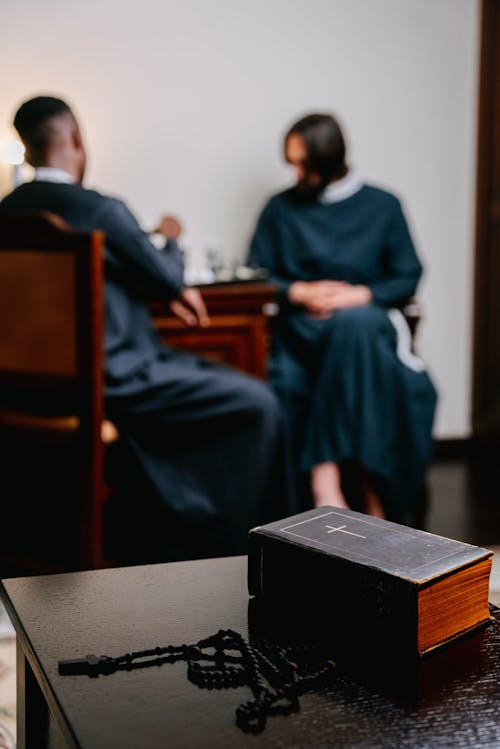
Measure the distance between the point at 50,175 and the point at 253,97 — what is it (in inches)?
65.4

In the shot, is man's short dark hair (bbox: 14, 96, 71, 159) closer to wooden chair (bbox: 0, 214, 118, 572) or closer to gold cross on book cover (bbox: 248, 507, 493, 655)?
wooden chair (bbox: 0, 214, 118, 572)

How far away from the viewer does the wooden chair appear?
2.45m

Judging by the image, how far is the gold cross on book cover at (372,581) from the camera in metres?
1.17

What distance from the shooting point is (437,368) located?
15.7 feet

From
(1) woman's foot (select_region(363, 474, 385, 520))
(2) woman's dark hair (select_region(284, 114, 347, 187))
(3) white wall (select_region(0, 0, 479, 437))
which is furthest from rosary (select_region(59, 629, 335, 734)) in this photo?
(3) white wall (select_region(0, 0, 479, 437))

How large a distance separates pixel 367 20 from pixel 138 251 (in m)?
2.13

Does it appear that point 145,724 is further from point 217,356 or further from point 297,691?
point 217,356

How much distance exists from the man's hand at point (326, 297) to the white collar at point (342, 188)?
0.38 metres

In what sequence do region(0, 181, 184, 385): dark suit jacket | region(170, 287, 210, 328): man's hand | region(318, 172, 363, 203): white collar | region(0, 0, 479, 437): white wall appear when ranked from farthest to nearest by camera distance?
region(0, 0, 479, 437): white wall
region(318, 172, 363, 203): white collar
region(170, 287, 210, 328): man's hand
region(0, 181, 184, 385): dark suit jacket

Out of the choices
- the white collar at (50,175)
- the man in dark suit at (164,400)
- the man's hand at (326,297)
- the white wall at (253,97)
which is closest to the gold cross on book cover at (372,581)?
the man in dark suit at (164,400)

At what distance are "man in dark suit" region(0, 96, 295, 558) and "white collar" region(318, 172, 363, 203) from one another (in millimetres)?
1055

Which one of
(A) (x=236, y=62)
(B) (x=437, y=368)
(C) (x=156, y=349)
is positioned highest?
(A) (x=236, y=62)

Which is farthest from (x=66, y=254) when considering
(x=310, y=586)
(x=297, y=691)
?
(x=297, y=691)

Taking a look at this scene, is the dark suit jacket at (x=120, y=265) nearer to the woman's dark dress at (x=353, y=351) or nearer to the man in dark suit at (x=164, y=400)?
the man in dark suit at (x=164, y=400)
